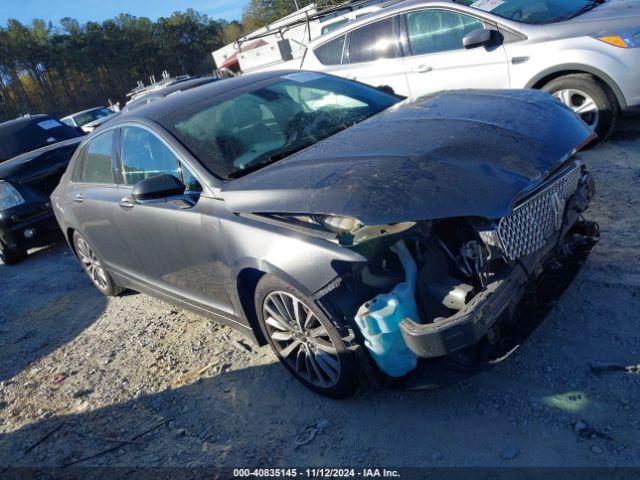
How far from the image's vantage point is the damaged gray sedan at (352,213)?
7.73ft

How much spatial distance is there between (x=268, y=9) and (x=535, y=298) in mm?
71518

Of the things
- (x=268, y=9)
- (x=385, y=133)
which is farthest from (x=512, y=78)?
(x=268, y=9)

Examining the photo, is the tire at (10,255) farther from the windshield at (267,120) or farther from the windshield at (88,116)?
the windshield at (88,116)

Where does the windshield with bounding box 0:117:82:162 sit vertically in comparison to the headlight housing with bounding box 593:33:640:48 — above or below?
above

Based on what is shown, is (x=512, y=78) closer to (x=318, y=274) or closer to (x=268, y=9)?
(x=318, y=274)

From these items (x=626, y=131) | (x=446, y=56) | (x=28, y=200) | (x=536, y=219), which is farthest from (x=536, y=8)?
(x=28, y=200)

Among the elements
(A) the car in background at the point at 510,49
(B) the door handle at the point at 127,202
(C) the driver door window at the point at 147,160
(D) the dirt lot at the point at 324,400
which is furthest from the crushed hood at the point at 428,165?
(A) the car in background at the point at 510,49

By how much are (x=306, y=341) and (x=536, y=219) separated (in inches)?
52.2

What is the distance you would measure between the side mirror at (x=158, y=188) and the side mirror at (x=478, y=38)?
3.75 meters

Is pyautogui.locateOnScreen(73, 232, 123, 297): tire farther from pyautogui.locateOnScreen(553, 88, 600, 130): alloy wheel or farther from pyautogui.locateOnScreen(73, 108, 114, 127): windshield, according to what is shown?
pyautogui.locateOnScreen(73, 108, 114, 127): windshield

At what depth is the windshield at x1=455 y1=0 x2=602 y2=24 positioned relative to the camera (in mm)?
5547

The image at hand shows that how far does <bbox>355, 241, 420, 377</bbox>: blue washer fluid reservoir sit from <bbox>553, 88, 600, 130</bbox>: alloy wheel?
11.9 ft

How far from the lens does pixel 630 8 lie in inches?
200

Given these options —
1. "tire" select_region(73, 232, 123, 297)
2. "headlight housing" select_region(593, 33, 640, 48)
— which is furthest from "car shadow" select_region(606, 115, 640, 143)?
"tire" select_region(73, 232, 123, 297)
